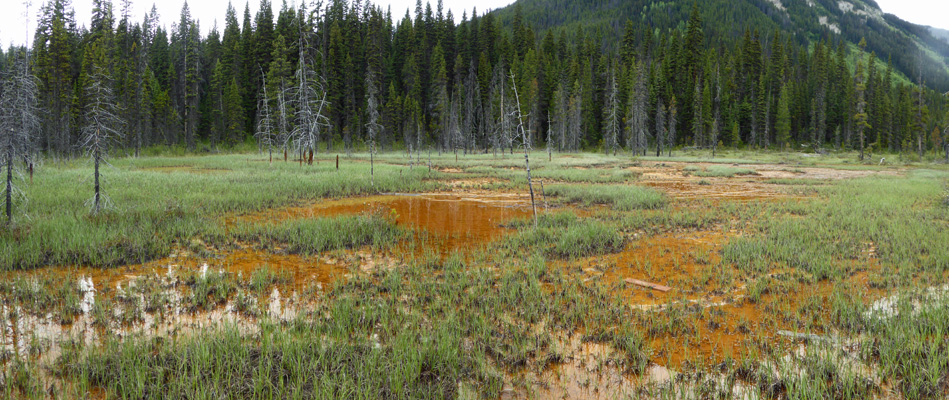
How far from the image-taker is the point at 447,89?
6850 cm

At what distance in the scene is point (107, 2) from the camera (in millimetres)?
55906

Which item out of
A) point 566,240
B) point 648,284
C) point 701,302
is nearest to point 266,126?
point 566,240

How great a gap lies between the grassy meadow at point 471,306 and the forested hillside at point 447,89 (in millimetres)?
37180

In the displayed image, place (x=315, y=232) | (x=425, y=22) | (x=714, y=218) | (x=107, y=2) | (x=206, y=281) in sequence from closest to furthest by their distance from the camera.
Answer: (x=206, y=281) → (x=315, y=232) → (x=714, y=218) → (x=107, y=2) → (x=425, y=22)

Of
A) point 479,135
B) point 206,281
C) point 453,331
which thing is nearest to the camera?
point 453,331

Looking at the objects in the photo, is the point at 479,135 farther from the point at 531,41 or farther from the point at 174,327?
the point at 174,327

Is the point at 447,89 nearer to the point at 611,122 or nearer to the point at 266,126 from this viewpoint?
the point at 611,122

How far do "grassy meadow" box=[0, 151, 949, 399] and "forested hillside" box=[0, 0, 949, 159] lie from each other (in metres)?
37.2

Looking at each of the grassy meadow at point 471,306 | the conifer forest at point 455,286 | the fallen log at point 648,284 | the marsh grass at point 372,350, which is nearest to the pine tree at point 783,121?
the conifer forest at point 455,286

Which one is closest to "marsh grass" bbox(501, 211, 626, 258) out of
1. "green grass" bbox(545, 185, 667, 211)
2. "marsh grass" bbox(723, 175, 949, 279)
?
"marsh grass" bbox(723, 175, 949, 279)

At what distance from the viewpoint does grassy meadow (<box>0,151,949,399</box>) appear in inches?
163

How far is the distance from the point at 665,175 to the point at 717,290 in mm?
25445

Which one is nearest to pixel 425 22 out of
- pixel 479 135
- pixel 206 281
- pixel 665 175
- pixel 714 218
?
pixel 479 135

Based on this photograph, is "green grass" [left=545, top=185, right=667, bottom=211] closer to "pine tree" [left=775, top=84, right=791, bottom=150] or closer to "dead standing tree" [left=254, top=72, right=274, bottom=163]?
"dead standing tree" [left=254, top=72, right=274, bottom=163]
